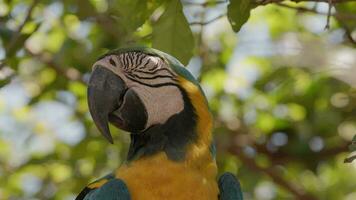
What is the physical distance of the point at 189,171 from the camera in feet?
8.31

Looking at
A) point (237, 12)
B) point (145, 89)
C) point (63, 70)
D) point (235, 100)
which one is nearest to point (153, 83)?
point (145, 89)

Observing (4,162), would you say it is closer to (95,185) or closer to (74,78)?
(74,78)

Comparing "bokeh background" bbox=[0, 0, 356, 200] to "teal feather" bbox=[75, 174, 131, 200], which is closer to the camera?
"teal feather" bbox=[75, 174, 131, 200]

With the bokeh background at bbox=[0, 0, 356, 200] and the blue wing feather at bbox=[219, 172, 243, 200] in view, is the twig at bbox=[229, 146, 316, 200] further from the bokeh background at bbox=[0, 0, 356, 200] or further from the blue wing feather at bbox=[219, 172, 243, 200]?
the blue wing feather at bbox=[219, 172, 243, 200]

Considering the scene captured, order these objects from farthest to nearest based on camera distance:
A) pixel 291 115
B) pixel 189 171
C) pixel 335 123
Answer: pixel 291 115 < pixel 335 123 < pixel 189 171

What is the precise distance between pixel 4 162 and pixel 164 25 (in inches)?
107

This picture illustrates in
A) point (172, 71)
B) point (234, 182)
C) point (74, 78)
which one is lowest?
point (74, 78)

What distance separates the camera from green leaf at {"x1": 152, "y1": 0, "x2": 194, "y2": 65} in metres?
2.64

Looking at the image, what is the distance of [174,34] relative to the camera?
2699 mm

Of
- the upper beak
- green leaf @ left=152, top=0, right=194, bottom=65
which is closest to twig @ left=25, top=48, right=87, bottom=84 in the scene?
green leaf @ left=152, top=0, right=194, bottom=65

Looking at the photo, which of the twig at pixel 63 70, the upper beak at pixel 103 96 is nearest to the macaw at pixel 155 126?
the upper beak at pixel 103 96

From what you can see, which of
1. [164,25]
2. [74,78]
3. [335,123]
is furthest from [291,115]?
[164,25]

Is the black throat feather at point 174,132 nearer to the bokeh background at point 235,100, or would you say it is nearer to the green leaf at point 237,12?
the green leaf at point 237,12

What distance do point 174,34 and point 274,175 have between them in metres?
1.80
